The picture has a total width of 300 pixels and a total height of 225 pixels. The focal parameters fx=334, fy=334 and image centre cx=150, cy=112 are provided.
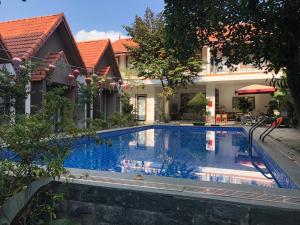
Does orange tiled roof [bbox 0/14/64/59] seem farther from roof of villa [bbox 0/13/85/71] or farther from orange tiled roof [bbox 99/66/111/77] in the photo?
orange tiled roof [bbox 99/66/111/77]

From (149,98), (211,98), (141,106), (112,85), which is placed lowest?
(141,106)

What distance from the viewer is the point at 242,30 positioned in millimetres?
5703

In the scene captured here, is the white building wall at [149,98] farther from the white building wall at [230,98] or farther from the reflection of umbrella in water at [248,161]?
the reflection of umbrella in water at [248,161]

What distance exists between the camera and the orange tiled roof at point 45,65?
45.5ft

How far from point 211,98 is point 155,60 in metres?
5.58

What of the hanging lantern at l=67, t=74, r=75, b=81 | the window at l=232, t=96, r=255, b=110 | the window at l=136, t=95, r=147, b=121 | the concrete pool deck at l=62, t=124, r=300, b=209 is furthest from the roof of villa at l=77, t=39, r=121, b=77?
the concrete pool deck at l=62, t=124, r=300, b=209

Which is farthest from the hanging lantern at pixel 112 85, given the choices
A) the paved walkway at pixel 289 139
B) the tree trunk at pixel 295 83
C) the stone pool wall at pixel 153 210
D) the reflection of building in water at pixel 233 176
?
the tree trunk at pixel 295 83

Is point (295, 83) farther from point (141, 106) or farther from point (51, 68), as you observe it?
point (141, 106)

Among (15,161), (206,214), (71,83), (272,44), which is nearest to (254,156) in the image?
(272,44)

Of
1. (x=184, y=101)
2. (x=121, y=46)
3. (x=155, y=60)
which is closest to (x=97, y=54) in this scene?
(x=155, y=60)

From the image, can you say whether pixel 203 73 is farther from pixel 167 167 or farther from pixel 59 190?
pixel 59 190

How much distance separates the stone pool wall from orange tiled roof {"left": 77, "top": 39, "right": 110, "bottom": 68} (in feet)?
51.4

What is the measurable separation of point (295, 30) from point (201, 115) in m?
22.8

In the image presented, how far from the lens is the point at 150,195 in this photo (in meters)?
3.89
